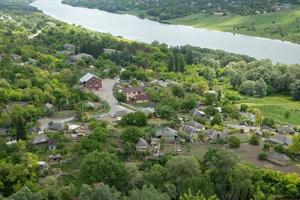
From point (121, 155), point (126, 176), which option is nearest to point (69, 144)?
point (121, 155)

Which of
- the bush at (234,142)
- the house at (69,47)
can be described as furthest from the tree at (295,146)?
the house at (69,47)

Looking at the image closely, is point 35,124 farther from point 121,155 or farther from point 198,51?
point 198,51

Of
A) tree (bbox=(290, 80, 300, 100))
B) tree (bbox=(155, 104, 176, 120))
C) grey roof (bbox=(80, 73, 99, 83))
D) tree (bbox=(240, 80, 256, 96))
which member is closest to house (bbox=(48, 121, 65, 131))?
tree (bbox=(155, 104, 176, 120))

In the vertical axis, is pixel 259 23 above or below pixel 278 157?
above

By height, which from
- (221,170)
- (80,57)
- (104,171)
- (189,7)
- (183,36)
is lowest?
(104,171)

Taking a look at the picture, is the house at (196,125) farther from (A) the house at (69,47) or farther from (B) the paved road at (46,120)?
(A) the house at (69,47)

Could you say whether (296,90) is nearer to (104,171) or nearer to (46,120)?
(46,120)

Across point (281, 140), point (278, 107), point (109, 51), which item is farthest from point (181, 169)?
point (109, 51)
